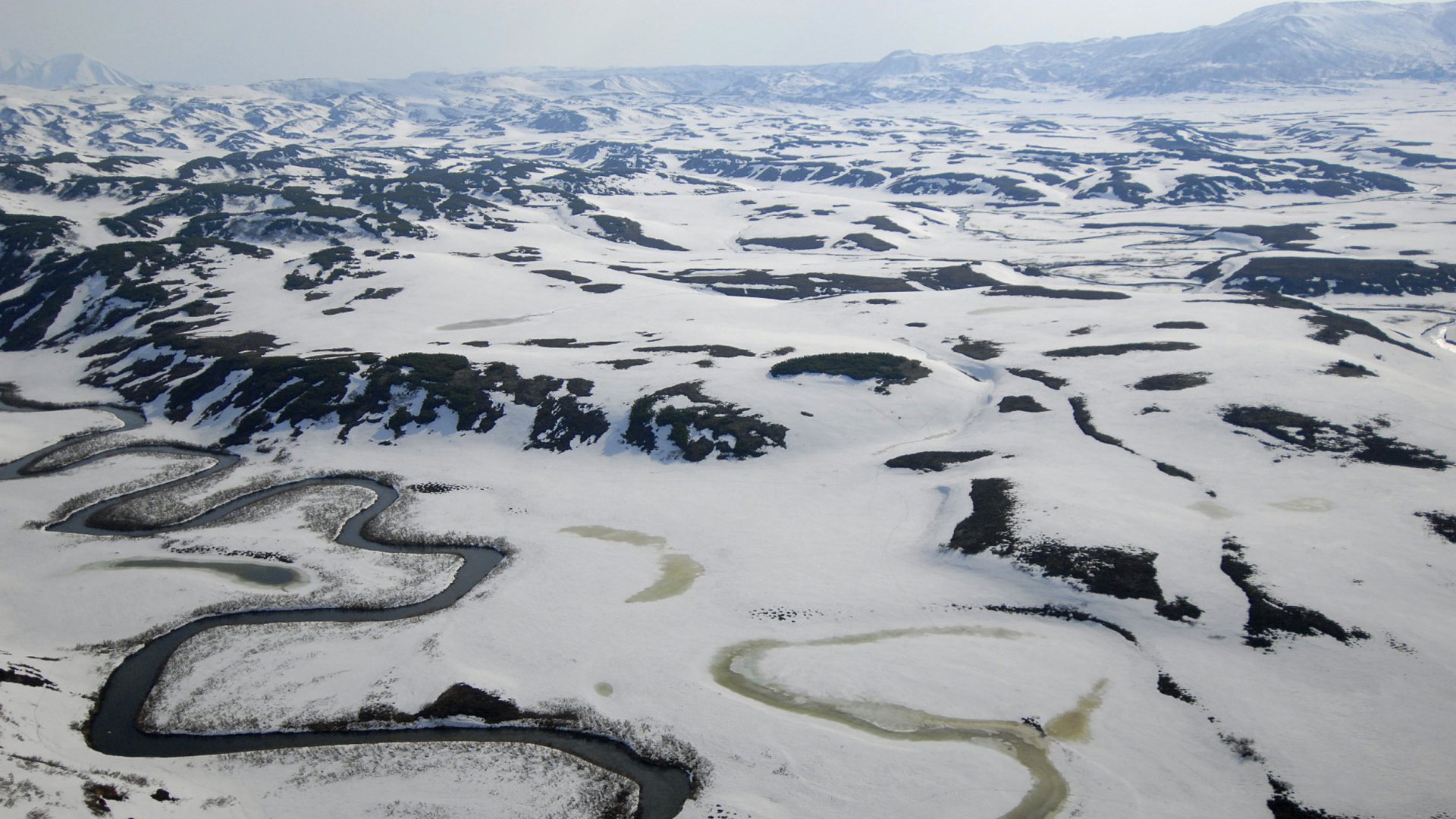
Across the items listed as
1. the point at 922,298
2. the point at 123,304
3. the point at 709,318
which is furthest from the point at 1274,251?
the point at 123,304

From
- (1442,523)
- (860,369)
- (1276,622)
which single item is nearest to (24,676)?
(1276,622)

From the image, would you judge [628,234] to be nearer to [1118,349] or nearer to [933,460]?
[1118,349]

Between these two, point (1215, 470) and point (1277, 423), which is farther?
point (1277, 423)

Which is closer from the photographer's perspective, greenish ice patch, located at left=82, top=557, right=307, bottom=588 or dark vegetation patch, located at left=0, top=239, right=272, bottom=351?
greenish ice patch, located at left=82, top=557, right=307, bottom=588

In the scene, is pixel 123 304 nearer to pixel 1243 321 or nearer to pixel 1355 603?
pixel 1355 603

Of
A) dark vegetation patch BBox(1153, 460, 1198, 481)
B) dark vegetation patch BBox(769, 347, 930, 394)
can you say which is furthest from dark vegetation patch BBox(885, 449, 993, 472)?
dark vegetation patch BBox(769, 347, 930, 394)

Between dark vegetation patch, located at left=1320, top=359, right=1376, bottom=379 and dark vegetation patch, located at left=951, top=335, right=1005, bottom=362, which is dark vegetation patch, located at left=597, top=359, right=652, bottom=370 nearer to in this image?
dark vegetation patch, located at left=951, top=335, right=1005, bottom=362

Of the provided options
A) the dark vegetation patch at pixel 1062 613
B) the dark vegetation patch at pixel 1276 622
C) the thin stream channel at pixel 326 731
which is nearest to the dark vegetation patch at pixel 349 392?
the thin stream channel at pixel 326 731
